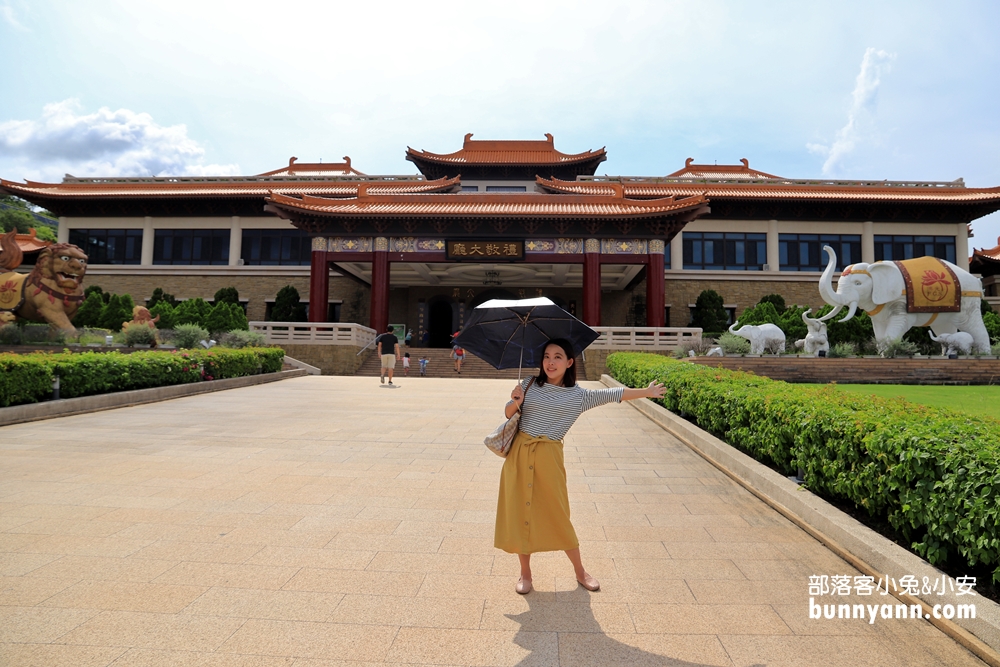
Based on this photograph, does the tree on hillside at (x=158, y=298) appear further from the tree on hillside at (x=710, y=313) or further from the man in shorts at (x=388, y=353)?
the tree on hillside at (x=710, y=313)

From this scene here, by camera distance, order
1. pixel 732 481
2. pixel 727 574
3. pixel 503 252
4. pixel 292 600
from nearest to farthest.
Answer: pixel 292 600, pixel 727 574, pixel 732 481, pixel 503 252

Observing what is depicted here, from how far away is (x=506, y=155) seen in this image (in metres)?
30.3

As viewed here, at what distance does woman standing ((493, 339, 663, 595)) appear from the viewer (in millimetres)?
2703

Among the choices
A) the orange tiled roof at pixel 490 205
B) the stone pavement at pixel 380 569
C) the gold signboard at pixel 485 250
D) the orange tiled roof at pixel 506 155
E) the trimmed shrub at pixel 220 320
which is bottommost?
the stone pavement at pixel 380 569

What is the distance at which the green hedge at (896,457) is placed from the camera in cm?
258

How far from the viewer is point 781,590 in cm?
291

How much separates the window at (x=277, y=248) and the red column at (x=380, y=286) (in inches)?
276

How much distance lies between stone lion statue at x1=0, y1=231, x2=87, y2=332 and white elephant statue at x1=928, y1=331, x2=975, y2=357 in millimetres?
23726

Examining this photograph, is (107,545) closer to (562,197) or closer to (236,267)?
(562,197)

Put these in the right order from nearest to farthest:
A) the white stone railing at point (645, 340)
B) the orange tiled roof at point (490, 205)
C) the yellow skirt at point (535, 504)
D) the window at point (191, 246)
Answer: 1. the yellow skirt at point (535, 504)
2. the white stone railing at point (645, 340)
3. the orange tiled roof at point (490, 205)
4. the window at point (191, 246)

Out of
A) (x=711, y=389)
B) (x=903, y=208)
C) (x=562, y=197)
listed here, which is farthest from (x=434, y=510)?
(x=903, y=208)

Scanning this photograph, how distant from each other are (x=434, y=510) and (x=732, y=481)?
9.29ft

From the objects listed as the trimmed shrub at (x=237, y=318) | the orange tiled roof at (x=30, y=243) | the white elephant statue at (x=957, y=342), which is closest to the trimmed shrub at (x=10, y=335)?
the trimmed shrub at (x=237, y=318)

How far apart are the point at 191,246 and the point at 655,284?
71.1 ft
